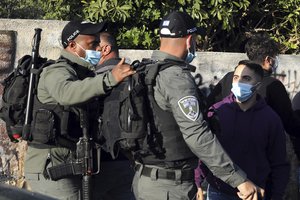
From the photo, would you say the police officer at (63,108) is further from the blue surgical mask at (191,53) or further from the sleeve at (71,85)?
the blue surgical mask at (191,53)

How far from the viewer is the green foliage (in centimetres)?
629

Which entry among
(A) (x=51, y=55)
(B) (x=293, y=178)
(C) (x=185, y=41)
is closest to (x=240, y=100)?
(C) (x=185, y=41)

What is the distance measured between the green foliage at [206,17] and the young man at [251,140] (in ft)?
7.18

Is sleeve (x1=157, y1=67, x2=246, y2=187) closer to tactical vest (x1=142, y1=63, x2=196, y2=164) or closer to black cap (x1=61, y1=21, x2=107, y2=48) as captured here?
tactical vest (x1=142, y1=63, x2=196, y2=164)

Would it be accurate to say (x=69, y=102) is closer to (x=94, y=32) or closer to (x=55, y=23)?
(x=94, y=32)

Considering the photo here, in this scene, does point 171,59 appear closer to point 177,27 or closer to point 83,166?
point 177,27

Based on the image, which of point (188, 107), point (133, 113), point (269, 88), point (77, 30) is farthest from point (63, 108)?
point (269, 88)

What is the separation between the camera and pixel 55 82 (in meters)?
3.81

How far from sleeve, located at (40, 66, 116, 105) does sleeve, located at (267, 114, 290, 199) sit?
47.0 inches

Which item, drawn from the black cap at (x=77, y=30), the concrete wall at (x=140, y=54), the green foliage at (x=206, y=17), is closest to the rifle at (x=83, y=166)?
the black cap at (x=77, y=30)

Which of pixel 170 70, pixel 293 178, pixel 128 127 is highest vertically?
pixel 170 70

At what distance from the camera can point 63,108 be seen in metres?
3.97

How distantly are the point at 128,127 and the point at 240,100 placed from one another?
40.3 inches

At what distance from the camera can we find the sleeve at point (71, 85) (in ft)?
11.7
